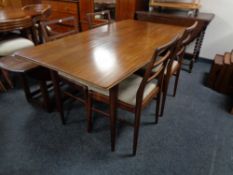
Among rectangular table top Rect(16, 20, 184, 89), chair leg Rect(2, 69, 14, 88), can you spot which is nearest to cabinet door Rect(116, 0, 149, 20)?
rectangular table top Rect(16, 20, 184, 89)

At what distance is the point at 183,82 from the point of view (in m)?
2.55

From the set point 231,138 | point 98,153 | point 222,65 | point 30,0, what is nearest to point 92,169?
point 98,153

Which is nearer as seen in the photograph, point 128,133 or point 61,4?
point 128,133

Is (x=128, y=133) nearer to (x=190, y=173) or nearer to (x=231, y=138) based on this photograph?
(x=190, y=173)

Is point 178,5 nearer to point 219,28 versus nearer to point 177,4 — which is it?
point 177,4

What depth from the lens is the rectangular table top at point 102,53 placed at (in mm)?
1109

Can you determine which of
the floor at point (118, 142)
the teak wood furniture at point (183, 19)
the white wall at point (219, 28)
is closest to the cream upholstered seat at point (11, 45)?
the floor at point (118, 142)

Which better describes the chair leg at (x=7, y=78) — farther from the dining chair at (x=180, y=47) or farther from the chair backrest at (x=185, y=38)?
the chair backrest at (x=185, y=38)

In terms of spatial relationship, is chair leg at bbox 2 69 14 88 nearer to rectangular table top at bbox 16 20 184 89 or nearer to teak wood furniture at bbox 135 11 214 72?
rectangular table top at bbox 16 20 184 89

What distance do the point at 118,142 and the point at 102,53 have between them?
31.6 inches

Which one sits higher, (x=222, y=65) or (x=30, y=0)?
(x=30, y=0)

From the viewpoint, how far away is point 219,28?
9.06ft

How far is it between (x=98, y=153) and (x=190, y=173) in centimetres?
74

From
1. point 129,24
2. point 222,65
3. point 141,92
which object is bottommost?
point 222,65
